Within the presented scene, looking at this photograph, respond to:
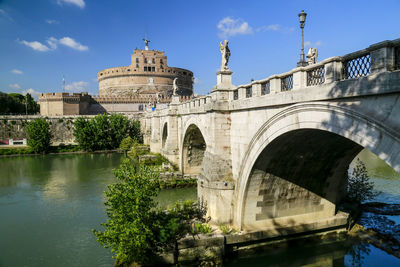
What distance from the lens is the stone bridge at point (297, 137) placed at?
4.54 metres

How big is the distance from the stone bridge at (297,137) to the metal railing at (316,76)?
23 millimetres

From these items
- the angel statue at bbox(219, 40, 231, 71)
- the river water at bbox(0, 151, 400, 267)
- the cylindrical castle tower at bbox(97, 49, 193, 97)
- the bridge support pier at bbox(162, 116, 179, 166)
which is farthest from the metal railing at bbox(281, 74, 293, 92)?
the cylindrical castle tower at bbox(97, 49, 193, 97)

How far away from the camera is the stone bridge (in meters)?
4.54

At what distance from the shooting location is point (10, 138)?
39.8 m

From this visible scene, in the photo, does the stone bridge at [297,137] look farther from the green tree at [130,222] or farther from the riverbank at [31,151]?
the riverbank at [31,151]

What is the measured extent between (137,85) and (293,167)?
52.4 metres

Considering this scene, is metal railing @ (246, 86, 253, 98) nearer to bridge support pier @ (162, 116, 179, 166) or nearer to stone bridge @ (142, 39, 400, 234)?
stone bridge @ (142, 39, 400, 234)

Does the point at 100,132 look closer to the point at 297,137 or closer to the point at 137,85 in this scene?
the point at 137,85

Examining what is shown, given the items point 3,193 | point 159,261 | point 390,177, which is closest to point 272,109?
point 159,261

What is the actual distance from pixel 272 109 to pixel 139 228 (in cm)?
517

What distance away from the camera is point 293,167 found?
9.67m

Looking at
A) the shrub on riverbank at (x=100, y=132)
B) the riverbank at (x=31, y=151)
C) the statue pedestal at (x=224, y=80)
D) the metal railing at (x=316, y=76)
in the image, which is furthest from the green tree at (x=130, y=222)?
the shrub on riverbank at (x=100, y=132)

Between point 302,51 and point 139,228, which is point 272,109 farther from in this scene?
point 139,228

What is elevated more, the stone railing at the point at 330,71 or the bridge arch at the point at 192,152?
the stone railing at the point at 330,71
